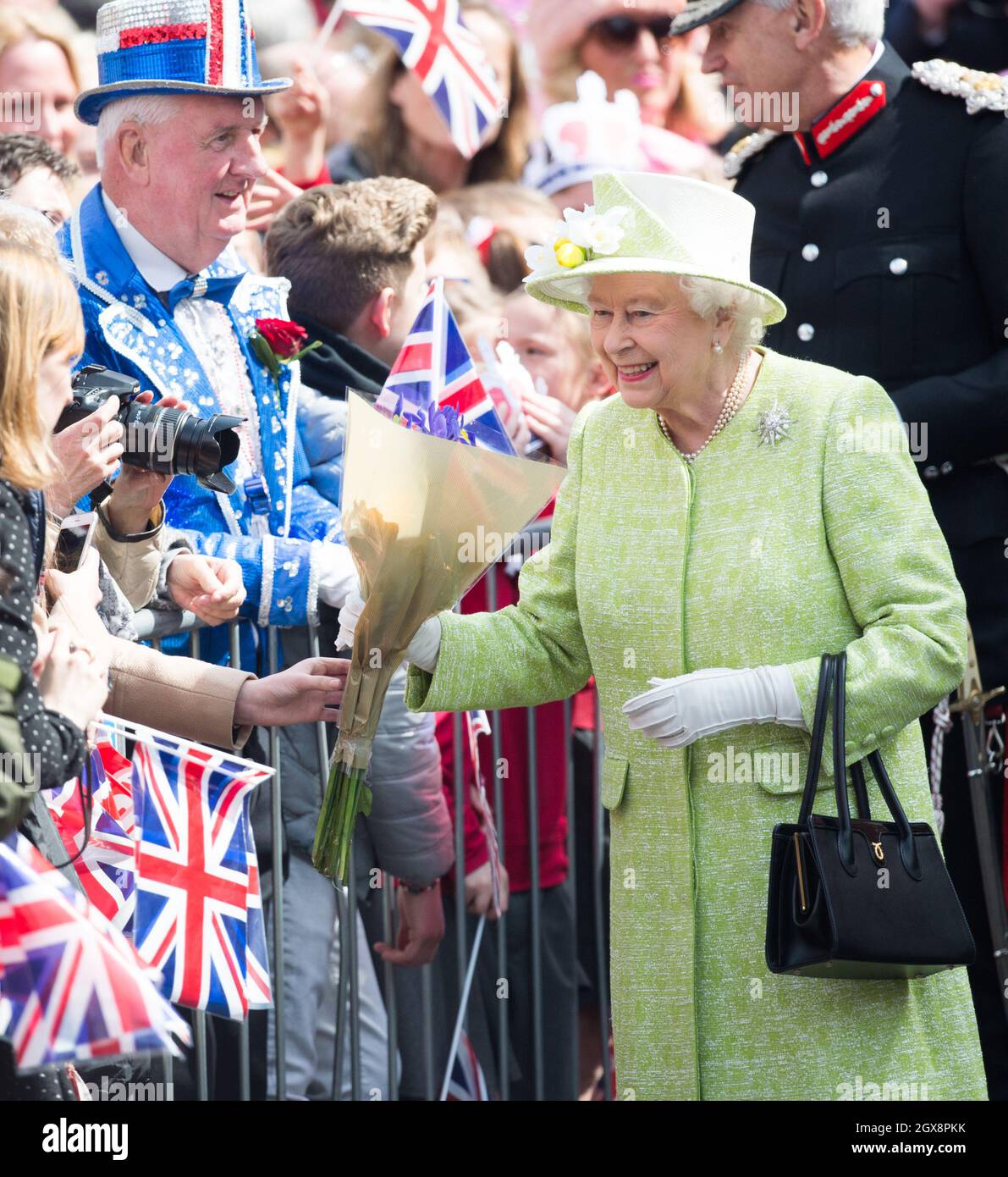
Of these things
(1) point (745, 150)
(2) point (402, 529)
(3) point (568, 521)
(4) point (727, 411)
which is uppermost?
(1) point (745, 150)

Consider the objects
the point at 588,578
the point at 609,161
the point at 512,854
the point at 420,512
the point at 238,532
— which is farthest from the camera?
the point at 609,161

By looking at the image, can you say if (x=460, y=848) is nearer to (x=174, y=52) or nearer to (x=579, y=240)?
(x=579, y=240)

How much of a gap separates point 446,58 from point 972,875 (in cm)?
299

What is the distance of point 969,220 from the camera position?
3688 millimetres

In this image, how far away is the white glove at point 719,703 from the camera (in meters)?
2.68

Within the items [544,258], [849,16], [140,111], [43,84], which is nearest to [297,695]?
[544,258]

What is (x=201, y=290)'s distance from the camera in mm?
3557

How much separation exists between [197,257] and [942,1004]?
205 cm

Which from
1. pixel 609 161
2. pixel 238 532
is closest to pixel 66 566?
pixel 238 532

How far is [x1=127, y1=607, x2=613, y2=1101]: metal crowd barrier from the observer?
11.1ft

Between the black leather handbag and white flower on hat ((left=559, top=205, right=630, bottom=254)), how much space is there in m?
0.76

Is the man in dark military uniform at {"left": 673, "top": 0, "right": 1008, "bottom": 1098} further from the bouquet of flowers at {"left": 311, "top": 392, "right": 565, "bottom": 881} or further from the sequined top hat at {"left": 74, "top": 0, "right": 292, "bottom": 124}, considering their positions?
the bouquet of flowers at {"left": 311, "top": 392, "right": 565, "bottom": 881}

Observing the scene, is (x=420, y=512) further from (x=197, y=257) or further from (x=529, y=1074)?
(x=529, y=1074)

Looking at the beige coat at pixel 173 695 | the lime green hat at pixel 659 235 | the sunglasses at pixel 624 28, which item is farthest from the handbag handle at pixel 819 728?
the sunglasses at pixel 624 28
